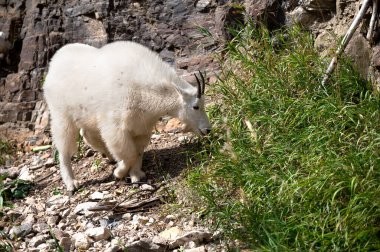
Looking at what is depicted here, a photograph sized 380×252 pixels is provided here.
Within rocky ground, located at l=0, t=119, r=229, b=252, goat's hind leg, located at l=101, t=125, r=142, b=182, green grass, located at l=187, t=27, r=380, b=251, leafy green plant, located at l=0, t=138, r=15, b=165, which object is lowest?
leafy green plant, located at l=0, t=138, r=15, b=165

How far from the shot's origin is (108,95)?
6730mm

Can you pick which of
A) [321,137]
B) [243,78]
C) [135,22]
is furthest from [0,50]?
[321,137]

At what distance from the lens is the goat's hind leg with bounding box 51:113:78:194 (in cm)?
711

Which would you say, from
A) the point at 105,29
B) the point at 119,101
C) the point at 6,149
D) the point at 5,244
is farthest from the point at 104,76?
the point at 6,149

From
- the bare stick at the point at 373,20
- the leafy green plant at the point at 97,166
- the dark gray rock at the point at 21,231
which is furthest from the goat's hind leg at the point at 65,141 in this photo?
the bare stick at the point at 373,20

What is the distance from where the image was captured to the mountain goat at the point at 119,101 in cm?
674

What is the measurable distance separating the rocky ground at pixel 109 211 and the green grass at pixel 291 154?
1.08 feet

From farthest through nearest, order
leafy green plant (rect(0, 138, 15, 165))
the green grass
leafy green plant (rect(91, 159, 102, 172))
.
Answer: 1. leafy green plant (rect(0, 138, 15, 165))
2. leafy green plant (rect(91, 159, 102, 172))
3. the green grass

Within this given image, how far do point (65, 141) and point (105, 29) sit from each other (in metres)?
2.39

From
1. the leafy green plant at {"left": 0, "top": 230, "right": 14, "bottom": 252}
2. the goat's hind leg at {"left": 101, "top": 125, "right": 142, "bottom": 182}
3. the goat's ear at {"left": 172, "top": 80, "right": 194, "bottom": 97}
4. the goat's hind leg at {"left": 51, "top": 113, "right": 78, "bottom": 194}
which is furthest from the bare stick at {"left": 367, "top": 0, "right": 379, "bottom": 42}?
the leafy green plant at {"left": 0, "top": 230, "right": 14, "bottom": 252}

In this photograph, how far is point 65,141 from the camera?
714cm

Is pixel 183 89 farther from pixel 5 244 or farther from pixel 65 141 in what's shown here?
pixel 5 244

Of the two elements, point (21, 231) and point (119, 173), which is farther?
point (119, 173)

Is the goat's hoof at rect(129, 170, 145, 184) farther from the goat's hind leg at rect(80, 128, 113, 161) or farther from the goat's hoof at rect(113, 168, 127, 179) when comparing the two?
the goat's hind leg at rect(80, 128, 113, 161)
